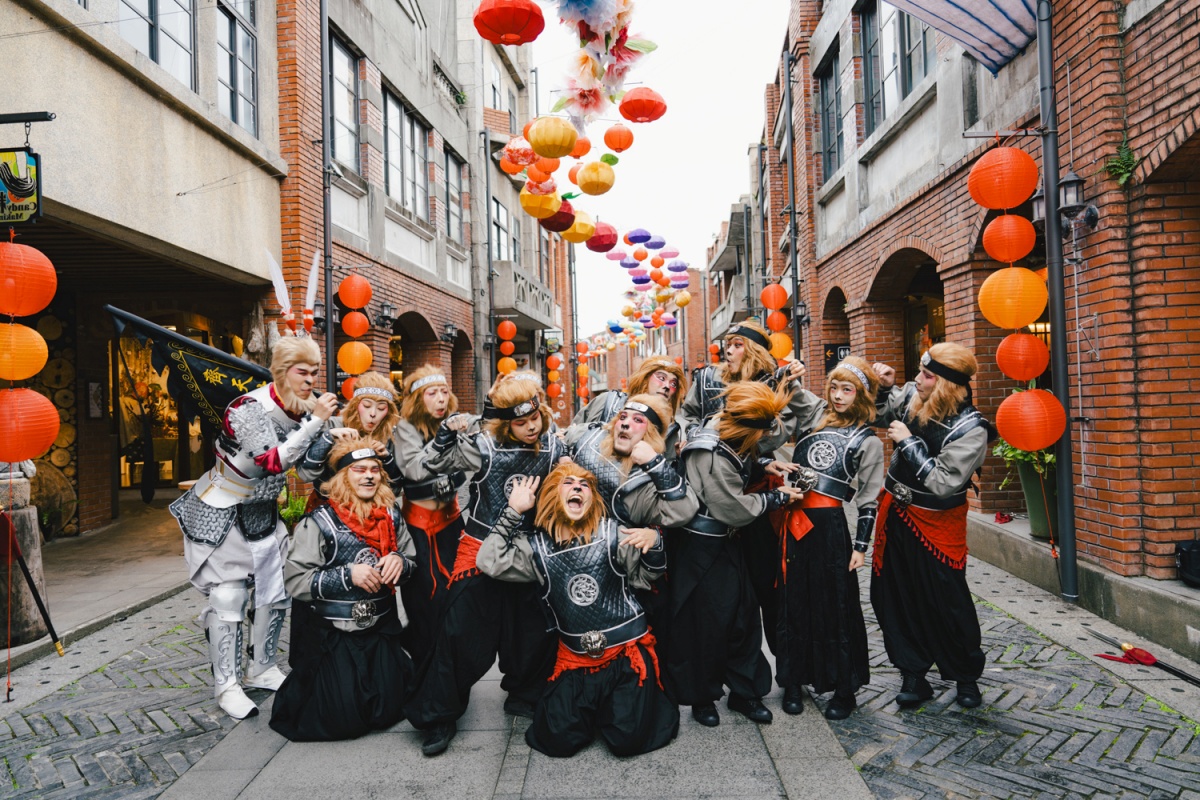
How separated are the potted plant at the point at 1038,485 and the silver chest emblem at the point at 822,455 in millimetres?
3165

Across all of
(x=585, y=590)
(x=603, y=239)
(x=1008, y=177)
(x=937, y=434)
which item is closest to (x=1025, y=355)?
(x=1008, y=177)

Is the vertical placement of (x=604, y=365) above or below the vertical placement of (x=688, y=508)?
above

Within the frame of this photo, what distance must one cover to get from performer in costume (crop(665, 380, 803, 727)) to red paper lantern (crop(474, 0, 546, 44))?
11.5 feet

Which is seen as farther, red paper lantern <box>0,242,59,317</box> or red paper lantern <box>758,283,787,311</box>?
red paper lantern <box>758,283,787,311</box>

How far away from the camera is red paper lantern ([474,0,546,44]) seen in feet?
18.2

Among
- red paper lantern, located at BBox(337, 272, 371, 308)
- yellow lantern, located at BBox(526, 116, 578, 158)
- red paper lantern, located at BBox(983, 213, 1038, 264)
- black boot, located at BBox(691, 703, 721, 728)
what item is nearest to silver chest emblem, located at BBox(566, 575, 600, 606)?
black boot, located at BBox(691, 703, 721, 728)

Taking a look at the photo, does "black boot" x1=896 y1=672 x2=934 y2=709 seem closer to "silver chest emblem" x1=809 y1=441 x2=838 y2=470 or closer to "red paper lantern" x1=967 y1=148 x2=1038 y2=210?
"silver chest emblem" x1=809 y1=441 x2=838 y2=470

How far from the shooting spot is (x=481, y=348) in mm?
17984

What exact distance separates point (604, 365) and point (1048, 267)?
233 ft

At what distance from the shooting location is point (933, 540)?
408cm

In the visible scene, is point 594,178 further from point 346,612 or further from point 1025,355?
point 346,612

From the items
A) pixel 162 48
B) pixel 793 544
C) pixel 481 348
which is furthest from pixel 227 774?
pixel 481 348

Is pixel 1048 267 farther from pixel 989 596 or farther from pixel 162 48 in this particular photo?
pixel 162 48

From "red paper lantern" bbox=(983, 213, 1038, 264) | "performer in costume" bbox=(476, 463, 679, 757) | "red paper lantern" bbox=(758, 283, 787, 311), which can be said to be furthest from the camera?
"red paper lantern" bbox=(758, 283, 787, 311)
